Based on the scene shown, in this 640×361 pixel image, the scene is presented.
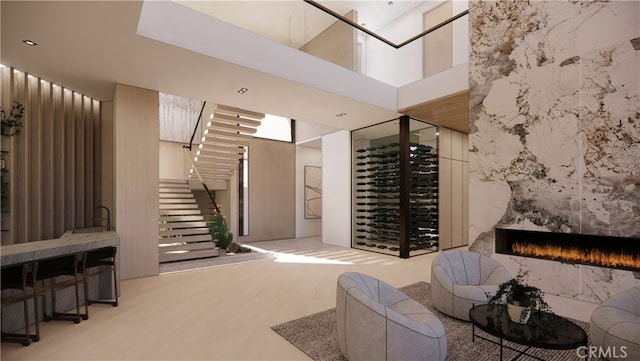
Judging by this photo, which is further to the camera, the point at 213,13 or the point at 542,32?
the point at 213,13

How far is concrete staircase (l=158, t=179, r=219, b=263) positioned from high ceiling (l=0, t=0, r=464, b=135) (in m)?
2.68

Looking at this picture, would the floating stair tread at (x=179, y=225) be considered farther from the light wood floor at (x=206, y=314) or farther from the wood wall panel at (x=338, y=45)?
the wood wall panel at (x=338, y=45)

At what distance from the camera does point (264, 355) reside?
2.77 m

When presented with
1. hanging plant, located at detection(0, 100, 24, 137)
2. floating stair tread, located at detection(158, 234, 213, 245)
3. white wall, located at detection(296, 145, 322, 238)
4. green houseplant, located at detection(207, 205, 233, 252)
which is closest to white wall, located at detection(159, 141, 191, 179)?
green houseplant, located at detection(207, 205, 233, 252)

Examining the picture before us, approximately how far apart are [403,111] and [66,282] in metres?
6.31

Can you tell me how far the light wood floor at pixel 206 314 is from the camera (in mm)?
2844

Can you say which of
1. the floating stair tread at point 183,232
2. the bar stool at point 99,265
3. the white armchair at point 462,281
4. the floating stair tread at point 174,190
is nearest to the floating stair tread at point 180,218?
the floating stair tread at point 183,232

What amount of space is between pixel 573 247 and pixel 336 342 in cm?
372

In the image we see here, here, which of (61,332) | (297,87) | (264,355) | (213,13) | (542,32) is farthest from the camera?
(213,13)

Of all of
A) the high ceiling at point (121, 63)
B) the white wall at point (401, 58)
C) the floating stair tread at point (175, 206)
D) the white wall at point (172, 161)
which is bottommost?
the floating stair tread at point (175, 206)

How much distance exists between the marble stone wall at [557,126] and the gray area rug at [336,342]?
141cm

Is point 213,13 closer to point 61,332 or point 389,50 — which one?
point 389,50

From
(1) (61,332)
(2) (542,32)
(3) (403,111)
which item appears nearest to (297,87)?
(3) (403,111)

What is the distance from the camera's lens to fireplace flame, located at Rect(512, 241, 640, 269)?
13.0ft
